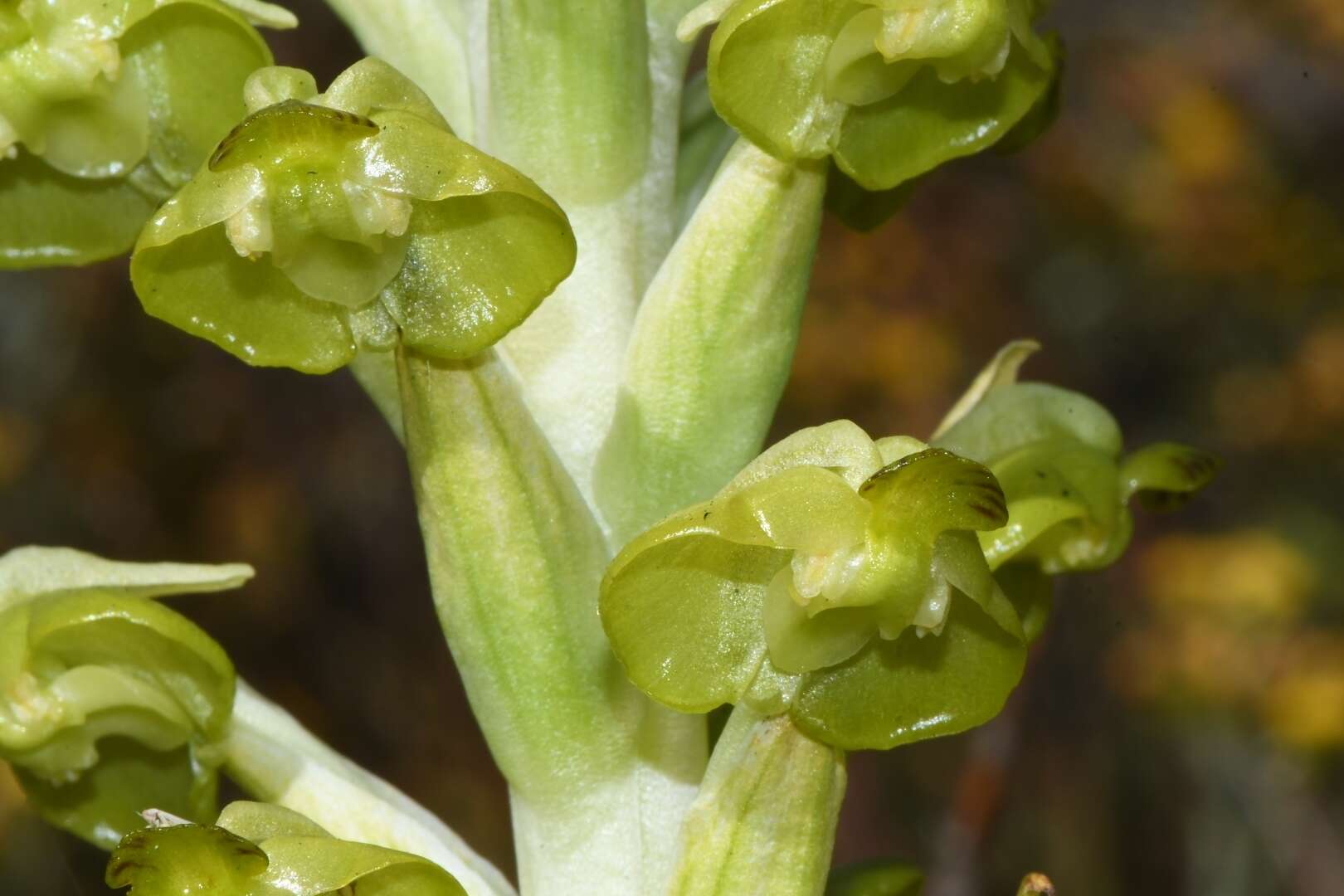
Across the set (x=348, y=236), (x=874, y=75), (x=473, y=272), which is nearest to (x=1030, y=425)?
(x=874, y=75)

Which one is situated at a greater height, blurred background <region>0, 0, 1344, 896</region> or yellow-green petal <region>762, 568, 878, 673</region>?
yellow-green petal <region>762, 568, 878, 673</region>

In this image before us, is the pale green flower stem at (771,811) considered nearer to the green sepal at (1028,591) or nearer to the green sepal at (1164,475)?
the green sepal at (1028,591)

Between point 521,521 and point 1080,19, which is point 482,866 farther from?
point 1080,19

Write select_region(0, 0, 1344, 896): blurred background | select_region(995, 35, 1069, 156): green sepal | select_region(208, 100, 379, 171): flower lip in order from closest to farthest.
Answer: select_region(208, 100, 379, 171): flower lip → select_region(995, 35, 1069, 156): green sepal → select_region(0, 0, 1344, 896): blurred background

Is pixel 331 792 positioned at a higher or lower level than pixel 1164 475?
lower

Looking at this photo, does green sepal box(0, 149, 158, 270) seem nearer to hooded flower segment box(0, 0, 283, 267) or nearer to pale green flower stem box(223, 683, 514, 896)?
hooded flower segment box(0, 0, 283, 267)

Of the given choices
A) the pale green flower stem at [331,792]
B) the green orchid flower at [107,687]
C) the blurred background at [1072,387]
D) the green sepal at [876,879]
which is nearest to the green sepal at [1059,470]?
the green sepal at [876,879]

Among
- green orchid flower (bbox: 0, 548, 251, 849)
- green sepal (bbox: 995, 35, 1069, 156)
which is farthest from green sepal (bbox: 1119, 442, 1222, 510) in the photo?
green orchid flower (bbox: 0, 548, 251, 849)

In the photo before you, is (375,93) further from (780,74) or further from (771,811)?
(771,811)
